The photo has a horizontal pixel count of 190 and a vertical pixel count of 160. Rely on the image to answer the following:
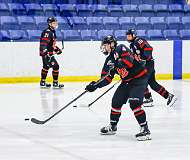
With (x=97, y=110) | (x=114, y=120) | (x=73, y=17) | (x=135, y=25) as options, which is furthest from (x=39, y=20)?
(x=114, y=120)

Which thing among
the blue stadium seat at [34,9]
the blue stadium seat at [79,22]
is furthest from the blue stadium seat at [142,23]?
the blue stadium seat at [34,9]

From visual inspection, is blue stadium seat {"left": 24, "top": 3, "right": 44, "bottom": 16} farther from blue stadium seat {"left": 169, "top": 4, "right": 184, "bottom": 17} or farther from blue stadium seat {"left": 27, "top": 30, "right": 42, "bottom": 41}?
blue stadium seat {"left": 169, "top": 4, "right": 184, "bottom": 17}

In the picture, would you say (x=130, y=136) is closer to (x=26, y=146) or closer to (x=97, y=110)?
(x=26, y=146)

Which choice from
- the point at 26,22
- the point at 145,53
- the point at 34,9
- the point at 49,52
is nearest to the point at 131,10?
the point at 34,9

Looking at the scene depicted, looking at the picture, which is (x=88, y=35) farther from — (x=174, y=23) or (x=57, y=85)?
(x=57, y=85)

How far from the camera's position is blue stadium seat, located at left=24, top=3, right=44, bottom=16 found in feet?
51.3

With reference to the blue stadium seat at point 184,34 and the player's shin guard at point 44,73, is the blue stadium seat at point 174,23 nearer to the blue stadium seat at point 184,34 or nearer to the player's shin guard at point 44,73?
the blue stadium seat at point 184,34

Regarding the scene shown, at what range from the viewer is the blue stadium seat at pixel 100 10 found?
646 inches

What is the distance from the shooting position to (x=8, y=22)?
1505 cm

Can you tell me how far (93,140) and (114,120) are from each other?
42 cm

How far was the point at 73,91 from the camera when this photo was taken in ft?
39.8

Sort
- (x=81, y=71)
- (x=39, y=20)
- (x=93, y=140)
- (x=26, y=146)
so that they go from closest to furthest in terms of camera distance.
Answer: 1. (x=26, y=146)
2. (x=93, y=140)
3. (x=81, y=71)
4. (x=39, y=20)

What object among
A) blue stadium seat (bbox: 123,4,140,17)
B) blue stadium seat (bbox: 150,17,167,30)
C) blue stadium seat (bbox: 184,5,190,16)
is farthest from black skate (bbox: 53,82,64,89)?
blue stadium seat (bbox: 184,5,190,16)

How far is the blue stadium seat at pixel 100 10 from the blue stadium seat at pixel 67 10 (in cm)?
56
